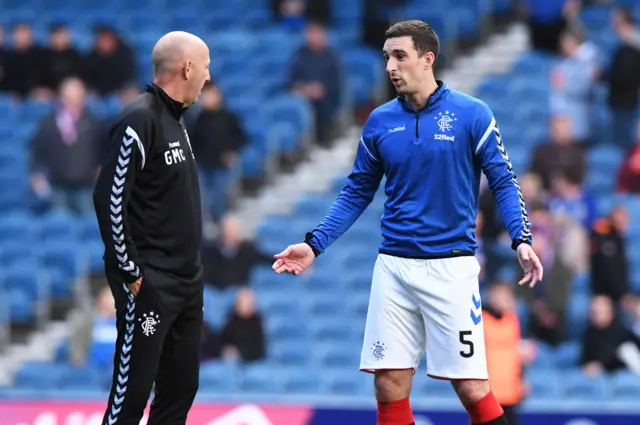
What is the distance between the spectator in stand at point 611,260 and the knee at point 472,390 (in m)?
5.80

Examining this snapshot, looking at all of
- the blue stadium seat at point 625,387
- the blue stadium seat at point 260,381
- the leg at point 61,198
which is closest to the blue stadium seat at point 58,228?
the leg at point 61,198

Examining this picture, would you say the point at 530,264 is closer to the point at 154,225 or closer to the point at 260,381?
the point at 154,225

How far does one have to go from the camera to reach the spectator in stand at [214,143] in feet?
44.8

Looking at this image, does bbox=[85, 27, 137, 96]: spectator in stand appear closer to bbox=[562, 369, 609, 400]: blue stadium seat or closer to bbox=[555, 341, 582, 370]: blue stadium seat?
bbox=[555, 341, 582, 370]: blue stadium seat

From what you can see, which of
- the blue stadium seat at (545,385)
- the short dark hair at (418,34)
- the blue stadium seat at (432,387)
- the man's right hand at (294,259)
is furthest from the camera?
the blue stadium seat at (432,387)

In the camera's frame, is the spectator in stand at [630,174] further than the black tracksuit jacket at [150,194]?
Yes

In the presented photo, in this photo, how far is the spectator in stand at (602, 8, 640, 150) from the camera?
13570 mm

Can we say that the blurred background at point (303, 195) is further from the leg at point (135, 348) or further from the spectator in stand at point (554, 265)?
the leg at point (135, 348)

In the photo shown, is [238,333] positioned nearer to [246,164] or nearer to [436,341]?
[246,164]

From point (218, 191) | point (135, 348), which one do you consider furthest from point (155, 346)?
point (218, 191)

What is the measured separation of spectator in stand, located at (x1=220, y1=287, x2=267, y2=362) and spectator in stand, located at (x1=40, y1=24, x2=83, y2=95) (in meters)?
4.78

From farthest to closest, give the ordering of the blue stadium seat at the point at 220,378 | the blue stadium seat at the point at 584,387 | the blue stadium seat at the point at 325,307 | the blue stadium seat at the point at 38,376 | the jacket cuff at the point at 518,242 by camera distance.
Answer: the blue stadium seat at the point at 325,307
the blue stadium seat at the point at 38,376
the blue stadium seat at the point at 220,378
the blue stadium seat at the point at 584,387
the jacket cuff at the point at 518,242

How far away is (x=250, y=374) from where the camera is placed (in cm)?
1118

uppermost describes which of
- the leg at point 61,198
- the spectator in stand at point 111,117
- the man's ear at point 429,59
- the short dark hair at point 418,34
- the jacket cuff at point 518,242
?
the spectator in stand at point 111,117
